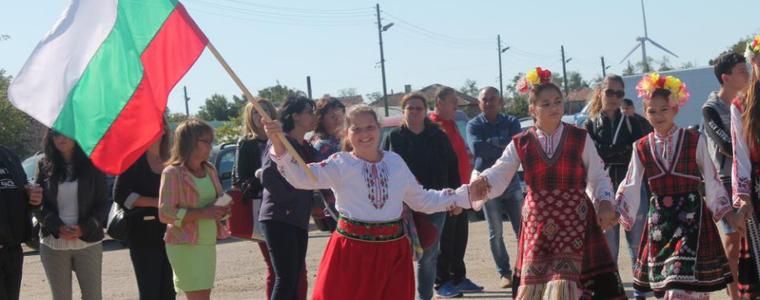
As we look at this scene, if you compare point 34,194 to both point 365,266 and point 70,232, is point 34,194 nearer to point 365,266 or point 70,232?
point 70,232

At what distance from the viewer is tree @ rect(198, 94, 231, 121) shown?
77.9 m

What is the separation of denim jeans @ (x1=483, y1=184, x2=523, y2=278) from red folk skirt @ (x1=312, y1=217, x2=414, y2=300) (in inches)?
148

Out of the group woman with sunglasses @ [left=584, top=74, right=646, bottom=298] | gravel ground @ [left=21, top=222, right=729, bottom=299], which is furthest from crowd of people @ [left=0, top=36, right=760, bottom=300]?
gravel ground @ [left=21, top=222, right=729, bottom=299]

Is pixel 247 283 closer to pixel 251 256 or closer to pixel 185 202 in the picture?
pixel 251 256

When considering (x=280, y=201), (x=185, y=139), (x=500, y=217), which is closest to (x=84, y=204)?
(x=185, y=139)

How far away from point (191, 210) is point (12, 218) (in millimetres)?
1292

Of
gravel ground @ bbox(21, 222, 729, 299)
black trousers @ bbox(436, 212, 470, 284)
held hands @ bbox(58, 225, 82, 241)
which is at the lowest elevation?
gravel ground @ bbox(21, 222, 729, 299)

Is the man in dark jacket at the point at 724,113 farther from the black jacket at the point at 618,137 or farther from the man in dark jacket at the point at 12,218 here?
the man in dark jacket at the point at 12,218

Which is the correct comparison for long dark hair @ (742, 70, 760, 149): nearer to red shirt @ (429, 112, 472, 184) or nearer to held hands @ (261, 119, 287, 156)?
held hands @ (261, 119, 287, 156)

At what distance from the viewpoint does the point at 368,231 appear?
6.70m

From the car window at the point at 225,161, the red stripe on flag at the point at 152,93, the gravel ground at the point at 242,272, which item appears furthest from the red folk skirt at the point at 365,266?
the car window at the point at 225,161

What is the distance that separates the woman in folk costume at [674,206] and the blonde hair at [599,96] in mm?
2033

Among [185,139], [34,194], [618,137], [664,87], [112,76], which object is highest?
[112,76]

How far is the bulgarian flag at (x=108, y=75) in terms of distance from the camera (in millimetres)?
5633
